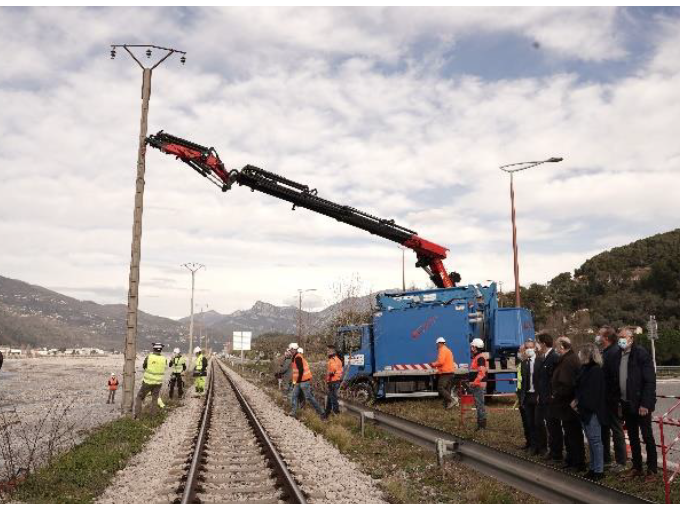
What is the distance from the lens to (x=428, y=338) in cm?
Answer: 1791

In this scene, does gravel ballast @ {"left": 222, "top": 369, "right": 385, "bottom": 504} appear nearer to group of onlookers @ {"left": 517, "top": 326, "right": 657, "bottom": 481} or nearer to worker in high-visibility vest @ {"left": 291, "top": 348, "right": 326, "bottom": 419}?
worker in high-visibility vest @ {"left": 291, "top": 348, "right": 326, "bottom": 419}

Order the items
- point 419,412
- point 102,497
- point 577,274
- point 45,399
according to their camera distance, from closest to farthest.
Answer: point 102,497
point 419,412
point 45,399
point 577,274

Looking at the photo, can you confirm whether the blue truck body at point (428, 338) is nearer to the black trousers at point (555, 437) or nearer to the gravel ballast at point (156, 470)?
the gravel ballast at point (156, 470)

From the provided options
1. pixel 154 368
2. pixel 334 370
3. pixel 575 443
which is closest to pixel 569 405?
pixel 575 443

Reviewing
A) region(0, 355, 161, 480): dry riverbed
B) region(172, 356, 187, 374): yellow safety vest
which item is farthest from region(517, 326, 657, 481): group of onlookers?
region(172, 356, 187, 374): yellow safety vest

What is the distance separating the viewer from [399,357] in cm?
1812

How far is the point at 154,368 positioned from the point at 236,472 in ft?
23.2

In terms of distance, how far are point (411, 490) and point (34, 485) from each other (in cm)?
480

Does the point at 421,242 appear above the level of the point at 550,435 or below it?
above

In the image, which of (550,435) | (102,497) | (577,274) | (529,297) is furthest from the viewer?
(577,274)

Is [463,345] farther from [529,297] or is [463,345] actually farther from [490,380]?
[529,297]

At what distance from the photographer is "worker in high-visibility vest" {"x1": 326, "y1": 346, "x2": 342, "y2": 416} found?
14.4 m

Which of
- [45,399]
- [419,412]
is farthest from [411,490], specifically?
[45,399]

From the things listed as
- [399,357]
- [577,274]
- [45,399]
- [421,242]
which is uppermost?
[577,274]
